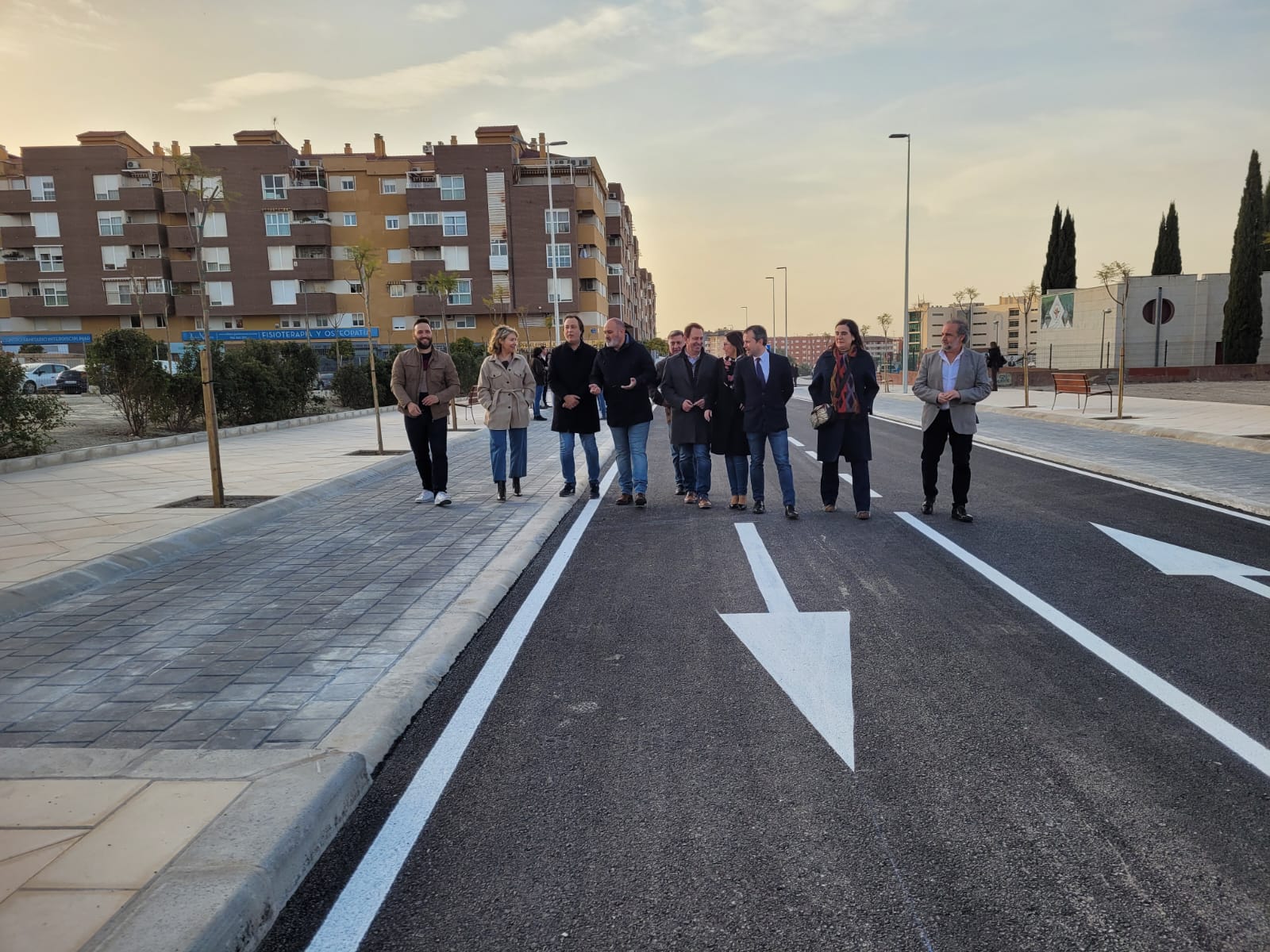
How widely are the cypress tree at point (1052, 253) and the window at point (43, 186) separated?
7122 centimetres

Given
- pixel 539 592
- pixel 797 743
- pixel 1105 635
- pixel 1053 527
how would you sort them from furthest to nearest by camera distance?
→ pixel 1053 527 → pixel 539 592 → pixel 1105 635 → pixel 797 743

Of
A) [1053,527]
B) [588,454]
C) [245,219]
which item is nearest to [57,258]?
[245,219]

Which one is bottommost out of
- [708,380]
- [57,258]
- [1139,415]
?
[1139,415]

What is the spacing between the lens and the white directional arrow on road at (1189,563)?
599 cm

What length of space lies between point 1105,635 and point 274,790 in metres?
4.21

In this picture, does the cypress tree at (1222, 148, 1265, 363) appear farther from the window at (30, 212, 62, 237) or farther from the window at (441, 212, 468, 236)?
the window at (30, 212, 62, 237)

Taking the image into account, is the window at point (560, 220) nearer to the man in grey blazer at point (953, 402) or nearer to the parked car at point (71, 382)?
the parked car at point (71, 382)

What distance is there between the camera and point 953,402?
8.61 meters

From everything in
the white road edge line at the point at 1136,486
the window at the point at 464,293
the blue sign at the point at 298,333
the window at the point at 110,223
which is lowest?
the white road edge line at the point at 1136,486

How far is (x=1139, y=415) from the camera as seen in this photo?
67.5 ft

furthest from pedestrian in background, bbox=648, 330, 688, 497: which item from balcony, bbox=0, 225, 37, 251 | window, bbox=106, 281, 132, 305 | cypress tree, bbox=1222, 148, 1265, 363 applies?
balcony, bbox=0, 225, 37, 251

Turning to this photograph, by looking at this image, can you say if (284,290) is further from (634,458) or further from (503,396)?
(634,458)

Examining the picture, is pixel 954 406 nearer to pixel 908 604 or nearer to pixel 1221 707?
pixel 908 604

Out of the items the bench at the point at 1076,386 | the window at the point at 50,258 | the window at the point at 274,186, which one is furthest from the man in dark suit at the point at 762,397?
the window at the point at 50,258
